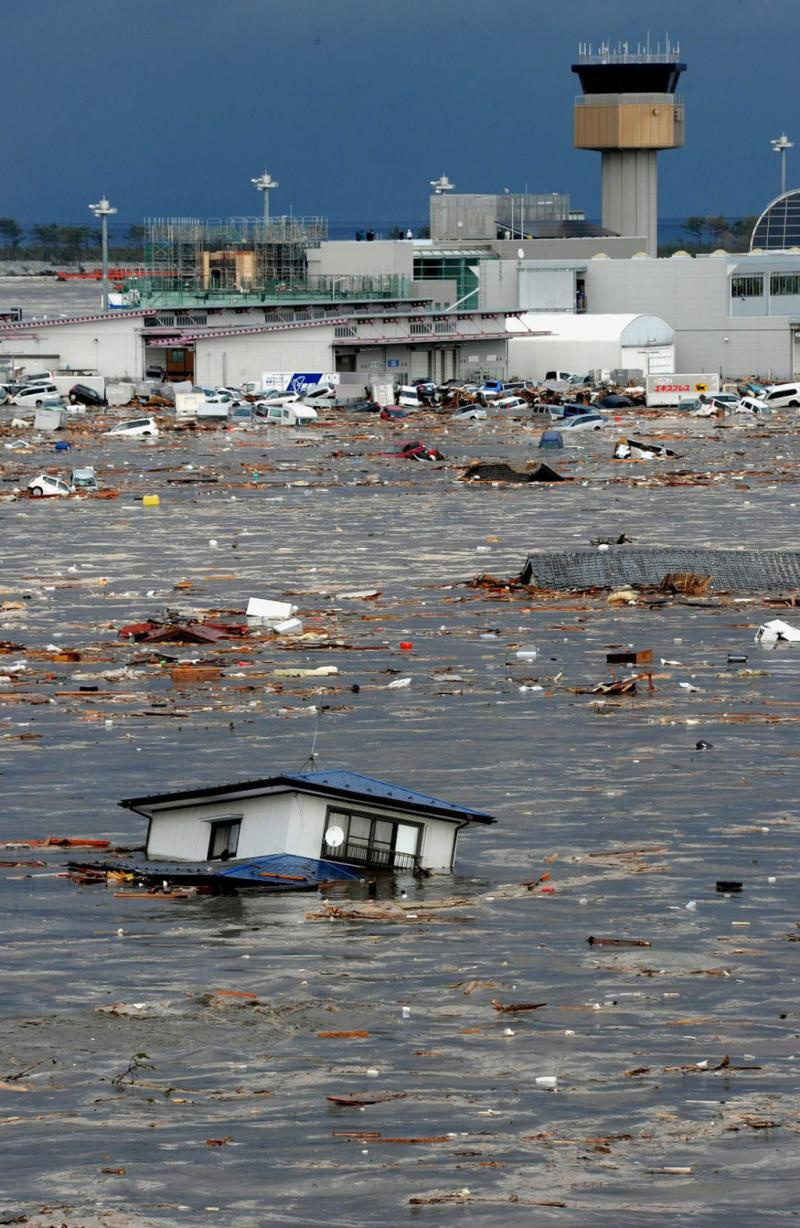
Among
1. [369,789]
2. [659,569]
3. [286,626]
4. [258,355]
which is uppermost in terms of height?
[258,355]

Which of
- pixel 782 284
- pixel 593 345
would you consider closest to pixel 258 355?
pixel 593 345

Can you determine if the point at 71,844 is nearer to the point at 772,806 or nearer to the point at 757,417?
the point at 772,806

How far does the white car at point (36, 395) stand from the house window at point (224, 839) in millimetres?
67566

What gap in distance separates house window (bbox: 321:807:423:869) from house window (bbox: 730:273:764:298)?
3433 inches

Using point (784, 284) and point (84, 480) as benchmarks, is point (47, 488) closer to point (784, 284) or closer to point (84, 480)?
point (84, 480)

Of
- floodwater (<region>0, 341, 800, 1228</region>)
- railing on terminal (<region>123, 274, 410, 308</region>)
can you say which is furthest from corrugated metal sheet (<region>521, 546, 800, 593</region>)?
railing on terminal (<region>123, 274, 410, 308</region>)

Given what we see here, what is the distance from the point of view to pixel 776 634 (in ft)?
100

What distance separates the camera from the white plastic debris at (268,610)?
107 feet

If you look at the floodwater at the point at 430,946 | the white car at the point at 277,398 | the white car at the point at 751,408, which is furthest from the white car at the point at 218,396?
the floodwater at the point at 430,946

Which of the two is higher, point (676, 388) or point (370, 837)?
point (676, 388)

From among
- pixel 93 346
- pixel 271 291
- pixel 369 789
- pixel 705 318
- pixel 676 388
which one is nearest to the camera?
pixel 369 789

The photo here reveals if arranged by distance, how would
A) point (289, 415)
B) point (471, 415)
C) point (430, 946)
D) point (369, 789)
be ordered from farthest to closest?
point (471, 415)
point (289, 415)
point (369, 789)
point (430, 946)

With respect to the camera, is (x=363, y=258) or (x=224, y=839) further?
(x=363, y=258)

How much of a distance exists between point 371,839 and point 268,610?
558 inches
